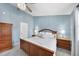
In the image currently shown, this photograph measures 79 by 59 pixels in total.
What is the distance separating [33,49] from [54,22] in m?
0.67

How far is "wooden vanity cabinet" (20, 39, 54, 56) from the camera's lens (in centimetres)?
171

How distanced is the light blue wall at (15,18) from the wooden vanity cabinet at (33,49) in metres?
0.17

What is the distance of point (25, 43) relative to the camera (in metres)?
1.98

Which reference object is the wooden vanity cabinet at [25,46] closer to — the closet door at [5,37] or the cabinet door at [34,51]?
the cabinet door at [34,51]

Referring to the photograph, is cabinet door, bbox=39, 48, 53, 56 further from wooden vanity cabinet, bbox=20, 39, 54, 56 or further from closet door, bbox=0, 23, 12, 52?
closet door, bbox=0, 23, 12, 52

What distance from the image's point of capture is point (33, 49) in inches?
72.6

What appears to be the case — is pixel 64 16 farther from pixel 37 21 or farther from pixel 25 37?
pixel 25 37

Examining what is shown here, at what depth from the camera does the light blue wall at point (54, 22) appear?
6.07 feet

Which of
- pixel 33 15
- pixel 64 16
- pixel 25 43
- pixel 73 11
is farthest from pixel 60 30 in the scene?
pixel 25 43

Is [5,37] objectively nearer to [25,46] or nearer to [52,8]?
[25,46]

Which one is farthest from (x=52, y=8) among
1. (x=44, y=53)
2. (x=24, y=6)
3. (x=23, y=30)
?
(x=44, y=53)

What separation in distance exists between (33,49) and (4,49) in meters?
0.52

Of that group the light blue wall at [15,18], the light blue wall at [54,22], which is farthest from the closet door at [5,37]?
the light blue wall at [54,22]

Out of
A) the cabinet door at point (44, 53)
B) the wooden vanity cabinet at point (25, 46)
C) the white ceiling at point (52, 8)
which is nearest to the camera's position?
the cabinet door at point (44, 53)
